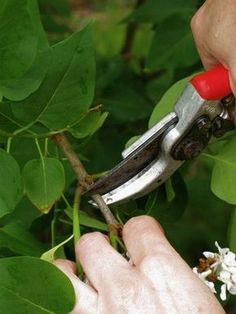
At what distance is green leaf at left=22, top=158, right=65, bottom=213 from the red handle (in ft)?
0.75

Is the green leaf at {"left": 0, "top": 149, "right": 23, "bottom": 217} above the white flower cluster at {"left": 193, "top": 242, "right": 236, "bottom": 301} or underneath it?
above

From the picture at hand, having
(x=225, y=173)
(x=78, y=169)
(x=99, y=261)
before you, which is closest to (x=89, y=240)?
(x=99, y=261)

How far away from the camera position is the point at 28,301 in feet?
3.29

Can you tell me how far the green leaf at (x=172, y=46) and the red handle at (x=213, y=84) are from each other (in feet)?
2.12

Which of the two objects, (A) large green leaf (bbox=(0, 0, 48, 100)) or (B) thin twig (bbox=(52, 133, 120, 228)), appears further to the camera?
(B) thin twig (bbox=(52, 133, 120, 228))

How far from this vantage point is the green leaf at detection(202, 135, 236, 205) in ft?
3.83

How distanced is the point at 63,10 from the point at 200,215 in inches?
32.2

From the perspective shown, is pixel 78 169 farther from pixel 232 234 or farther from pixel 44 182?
pixel 232 234

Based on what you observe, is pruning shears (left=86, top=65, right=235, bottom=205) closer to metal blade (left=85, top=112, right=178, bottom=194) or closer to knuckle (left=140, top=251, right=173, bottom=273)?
metal blade (left=85, top=112, right=178, bottom=194)

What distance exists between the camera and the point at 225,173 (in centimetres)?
120

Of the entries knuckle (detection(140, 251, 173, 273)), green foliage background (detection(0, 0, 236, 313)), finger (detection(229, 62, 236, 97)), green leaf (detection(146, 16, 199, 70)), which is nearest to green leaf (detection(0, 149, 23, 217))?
green foliage background (detection(0, 0, 236, 313))

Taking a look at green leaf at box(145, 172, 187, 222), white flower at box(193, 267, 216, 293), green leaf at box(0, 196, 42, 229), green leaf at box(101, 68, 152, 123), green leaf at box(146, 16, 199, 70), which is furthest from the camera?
green leaf at box(101, 68, 152, 123)

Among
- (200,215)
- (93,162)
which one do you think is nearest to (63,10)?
(93,162)

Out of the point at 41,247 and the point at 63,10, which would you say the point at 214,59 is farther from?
the point at 63,10
